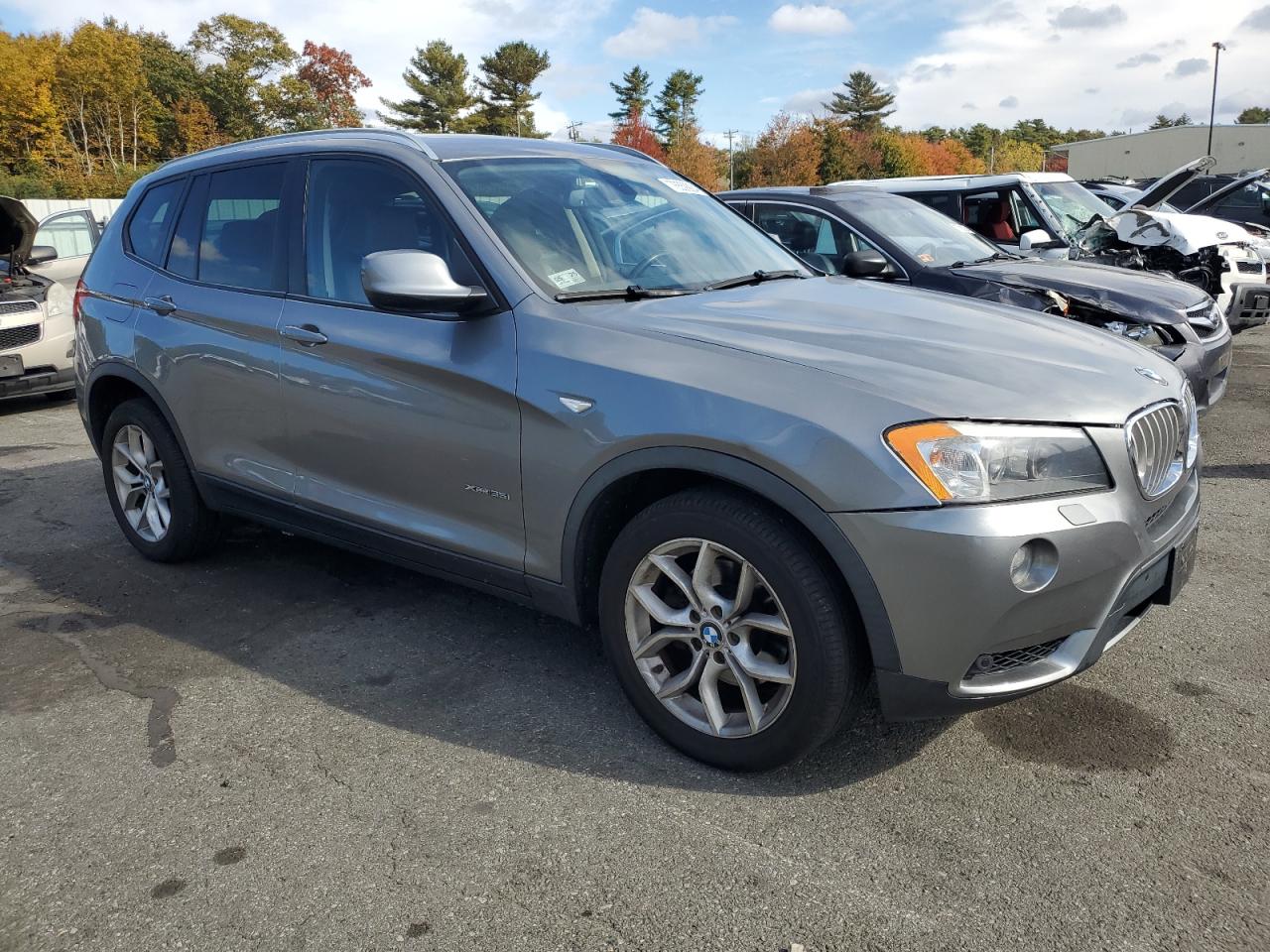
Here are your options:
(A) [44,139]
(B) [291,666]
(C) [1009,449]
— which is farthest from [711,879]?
(A) [44,139]

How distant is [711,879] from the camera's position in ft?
7.98

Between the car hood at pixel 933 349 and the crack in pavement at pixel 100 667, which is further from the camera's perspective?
the crack in pavement at pixel 100 667

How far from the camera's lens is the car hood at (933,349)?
2559 mm

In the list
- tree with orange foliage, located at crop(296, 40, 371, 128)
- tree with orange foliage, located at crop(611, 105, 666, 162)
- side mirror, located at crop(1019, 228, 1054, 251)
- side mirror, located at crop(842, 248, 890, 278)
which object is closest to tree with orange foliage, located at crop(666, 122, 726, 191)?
tree with orange foliage, located at crop(611, 105, 666, 162)

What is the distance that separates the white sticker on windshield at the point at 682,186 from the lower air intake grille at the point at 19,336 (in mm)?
6992

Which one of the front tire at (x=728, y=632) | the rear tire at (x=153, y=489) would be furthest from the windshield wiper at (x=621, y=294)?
the rear tire at (x=153, y=489)

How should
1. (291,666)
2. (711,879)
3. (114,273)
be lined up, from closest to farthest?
(711,879)
(291,666)
(114,273)

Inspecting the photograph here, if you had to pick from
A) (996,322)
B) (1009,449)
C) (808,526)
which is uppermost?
(996,322)

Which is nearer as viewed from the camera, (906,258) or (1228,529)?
(1228,529)

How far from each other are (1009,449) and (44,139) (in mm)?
60340

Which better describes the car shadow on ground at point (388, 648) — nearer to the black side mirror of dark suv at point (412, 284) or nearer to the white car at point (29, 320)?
the black side mirror of dark suv at point (412, 284)

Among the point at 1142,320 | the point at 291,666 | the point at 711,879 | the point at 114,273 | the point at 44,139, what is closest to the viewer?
the point at 711,879

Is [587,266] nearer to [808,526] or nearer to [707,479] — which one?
[707,479]

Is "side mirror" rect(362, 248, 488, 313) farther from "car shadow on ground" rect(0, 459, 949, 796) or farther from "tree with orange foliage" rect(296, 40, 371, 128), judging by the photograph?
"tree with orange foliage" rect(296, 40, 371, 128)
